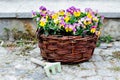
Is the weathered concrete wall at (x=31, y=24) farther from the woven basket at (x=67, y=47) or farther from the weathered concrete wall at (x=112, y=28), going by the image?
the woven basket at (x=67, y=47)

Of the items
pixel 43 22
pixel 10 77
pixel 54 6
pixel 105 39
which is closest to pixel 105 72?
pixel 43 22

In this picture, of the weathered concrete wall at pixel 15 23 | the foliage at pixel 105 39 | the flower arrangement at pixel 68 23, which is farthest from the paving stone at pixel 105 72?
the weathered concrete wall at pixel 15 23

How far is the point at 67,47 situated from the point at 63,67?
23 centimetres

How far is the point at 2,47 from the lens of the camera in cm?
445

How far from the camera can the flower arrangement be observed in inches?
144

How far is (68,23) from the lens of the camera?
3672mm

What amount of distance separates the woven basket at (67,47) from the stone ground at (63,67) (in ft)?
0.33

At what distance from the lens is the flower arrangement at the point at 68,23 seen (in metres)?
3.67

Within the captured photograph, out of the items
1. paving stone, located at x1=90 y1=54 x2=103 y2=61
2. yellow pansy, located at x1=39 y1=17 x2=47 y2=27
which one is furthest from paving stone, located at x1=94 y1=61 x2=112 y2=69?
yellow pansy, located at x1=39 y1=17 x2=47 y2=27

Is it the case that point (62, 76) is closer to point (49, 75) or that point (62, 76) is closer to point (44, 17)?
point (49, 75)

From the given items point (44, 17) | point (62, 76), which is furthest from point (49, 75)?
point (44, 17)

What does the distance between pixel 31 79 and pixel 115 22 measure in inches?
66.6

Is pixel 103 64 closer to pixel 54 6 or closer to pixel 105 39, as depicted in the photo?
pixel 105 39

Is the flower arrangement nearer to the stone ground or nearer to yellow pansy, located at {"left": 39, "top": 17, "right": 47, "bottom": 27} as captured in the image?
yellow pansy, located at {"left": 39, "top": 17, "right": 47, "bottom": 27}
